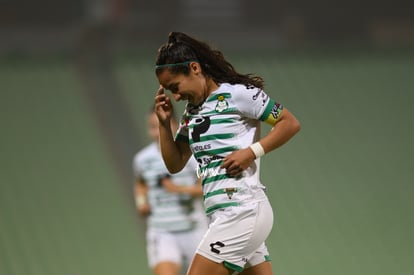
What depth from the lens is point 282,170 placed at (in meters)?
10.6

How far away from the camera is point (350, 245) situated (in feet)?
29.4

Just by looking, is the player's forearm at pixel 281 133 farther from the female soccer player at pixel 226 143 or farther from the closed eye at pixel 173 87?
the closed eye at pixel 173 87

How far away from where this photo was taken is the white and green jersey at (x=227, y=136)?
377 cm

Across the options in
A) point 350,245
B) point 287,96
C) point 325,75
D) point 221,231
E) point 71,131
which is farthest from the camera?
point 325,75

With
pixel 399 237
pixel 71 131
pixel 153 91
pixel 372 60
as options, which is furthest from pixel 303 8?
pixel 399 237

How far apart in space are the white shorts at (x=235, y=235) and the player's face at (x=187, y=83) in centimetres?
59

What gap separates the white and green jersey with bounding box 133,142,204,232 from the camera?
6148mm

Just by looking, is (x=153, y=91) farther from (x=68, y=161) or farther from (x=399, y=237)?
(x=399, y=237)

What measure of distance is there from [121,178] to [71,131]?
1408 mm

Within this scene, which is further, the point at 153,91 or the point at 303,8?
the point at 303,8

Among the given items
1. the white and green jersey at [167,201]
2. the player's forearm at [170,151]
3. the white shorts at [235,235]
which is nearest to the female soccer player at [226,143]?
the white shorts at [235,235]

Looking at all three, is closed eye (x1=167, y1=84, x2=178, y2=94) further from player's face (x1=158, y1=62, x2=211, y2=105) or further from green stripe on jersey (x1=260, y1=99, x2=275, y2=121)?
green stripe on jersey (x1=260, y1=99, x2=275, y2=121)

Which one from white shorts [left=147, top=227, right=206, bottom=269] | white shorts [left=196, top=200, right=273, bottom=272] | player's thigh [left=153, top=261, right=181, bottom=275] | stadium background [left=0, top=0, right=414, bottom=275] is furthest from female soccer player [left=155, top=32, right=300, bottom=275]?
stadium background [left=0, top=0, right=414, bottom=275]

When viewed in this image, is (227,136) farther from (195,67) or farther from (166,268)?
(166,268)
